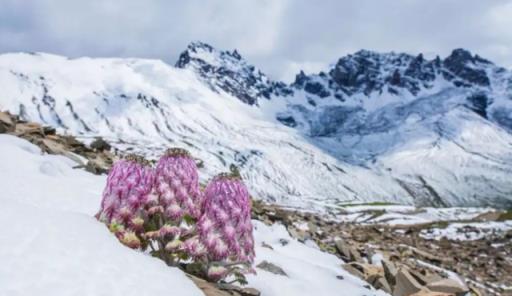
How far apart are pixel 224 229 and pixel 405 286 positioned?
6.17 m

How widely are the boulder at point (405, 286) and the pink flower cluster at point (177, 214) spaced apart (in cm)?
553

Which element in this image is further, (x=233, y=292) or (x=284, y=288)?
(x=284, y=288)

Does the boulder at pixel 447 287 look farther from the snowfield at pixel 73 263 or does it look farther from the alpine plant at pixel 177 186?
the alpine plant at pixel 177 186

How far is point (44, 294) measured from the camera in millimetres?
5125

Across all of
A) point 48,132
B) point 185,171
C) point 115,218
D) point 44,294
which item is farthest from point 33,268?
point 48,132

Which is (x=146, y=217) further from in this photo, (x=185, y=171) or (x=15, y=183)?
(x=15, y=183)

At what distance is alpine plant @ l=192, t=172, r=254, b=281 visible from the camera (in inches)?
286

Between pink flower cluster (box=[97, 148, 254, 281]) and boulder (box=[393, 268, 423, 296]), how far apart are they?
18.2ft

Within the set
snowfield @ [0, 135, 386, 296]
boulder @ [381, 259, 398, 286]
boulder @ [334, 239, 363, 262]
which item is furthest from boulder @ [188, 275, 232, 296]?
boulder @ [334, 239, 363, 262]

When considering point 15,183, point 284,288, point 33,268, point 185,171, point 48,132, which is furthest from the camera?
point 48,132

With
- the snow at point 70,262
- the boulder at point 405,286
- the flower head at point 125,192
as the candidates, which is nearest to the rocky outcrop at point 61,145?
the flower head at point 125,192

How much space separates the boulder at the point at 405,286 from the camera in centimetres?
1175

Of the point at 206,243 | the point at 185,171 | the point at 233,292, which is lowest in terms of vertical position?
the point at 233,292

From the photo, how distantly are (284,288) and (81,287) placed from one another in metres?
4.39
